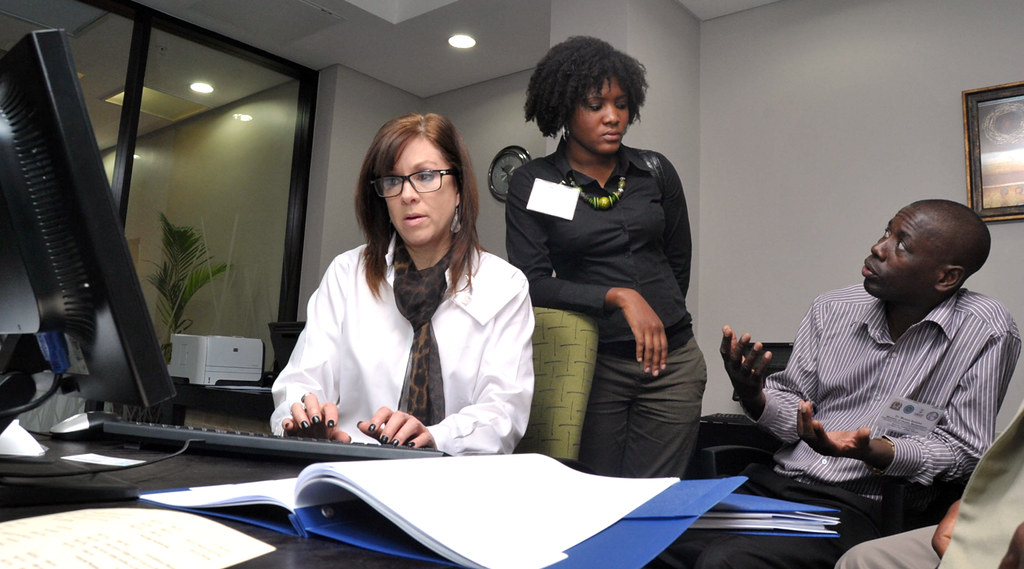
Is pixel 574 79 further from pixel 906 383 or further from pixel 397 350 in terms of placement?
pixel 906 383

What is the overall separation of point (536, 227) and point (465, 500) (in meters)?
1.45

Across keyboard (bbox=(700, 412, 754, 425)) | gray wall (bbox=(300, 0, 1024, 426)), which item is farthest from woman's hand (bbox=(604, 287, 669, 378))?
gray wall (bbox=(300, 0, 1024, 426))

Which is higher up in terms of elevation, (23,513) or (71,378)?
(71,378)

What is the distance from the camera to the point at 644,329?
1.73 metres

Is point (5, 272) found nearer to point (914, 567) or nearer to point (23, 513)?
point (23, 513)

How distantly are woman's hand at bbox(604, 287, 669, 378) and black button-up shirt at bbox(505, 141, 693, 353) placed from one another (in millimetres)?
113

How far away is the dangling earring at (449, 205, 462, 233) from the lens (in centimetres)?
165

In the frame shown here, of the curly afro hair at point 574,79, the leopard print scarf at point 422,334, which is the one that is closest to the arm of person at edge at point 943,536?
the leopard print scarf at point 422,334

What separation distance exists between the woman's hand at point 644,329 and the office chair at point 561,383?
6.8 inches

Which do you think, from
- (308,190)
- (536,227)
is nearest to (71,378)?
(536,227)

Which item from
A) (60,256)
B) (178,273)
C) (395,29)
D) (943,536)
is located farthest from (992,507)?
(178,273)

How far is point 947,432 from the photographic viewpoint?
1479 mm

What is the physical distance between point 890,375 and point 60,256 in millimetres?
1513

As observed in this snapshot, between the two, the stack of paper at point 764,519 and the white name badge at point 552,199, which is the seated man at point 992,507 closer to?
the stack of paper at point 764,519
